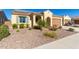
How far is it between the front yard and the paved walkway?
75 mm

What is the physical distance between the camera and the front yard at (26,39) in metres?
3.55

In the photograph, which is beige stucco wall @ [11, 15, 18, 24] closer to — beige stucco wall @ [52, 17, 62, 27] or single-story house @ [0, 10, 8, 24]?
single-story house @ [0, 10, 8, 24]

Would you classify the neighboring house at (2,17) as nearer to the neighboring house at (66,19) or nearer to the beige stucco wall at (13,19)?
the beige stucco wall at (13,19)

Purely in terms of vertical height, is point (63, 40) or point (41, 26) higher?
point (41, 26)

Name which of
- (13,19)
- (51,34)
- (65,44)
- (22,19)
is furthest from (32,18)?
(65,44)

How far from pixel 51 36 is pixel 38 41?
247 millimetres

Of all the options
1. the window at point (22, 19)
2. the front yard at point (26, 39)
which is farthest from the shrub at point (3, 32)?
the window at point (22, 19)

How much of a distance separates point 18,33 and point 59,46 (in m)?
0.75

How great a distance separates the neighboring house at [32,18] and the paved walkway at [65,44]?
0.32m

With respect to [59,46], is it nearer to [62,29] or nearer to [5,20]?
[62,29]

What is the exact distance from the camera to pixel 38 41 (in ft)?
11.7
